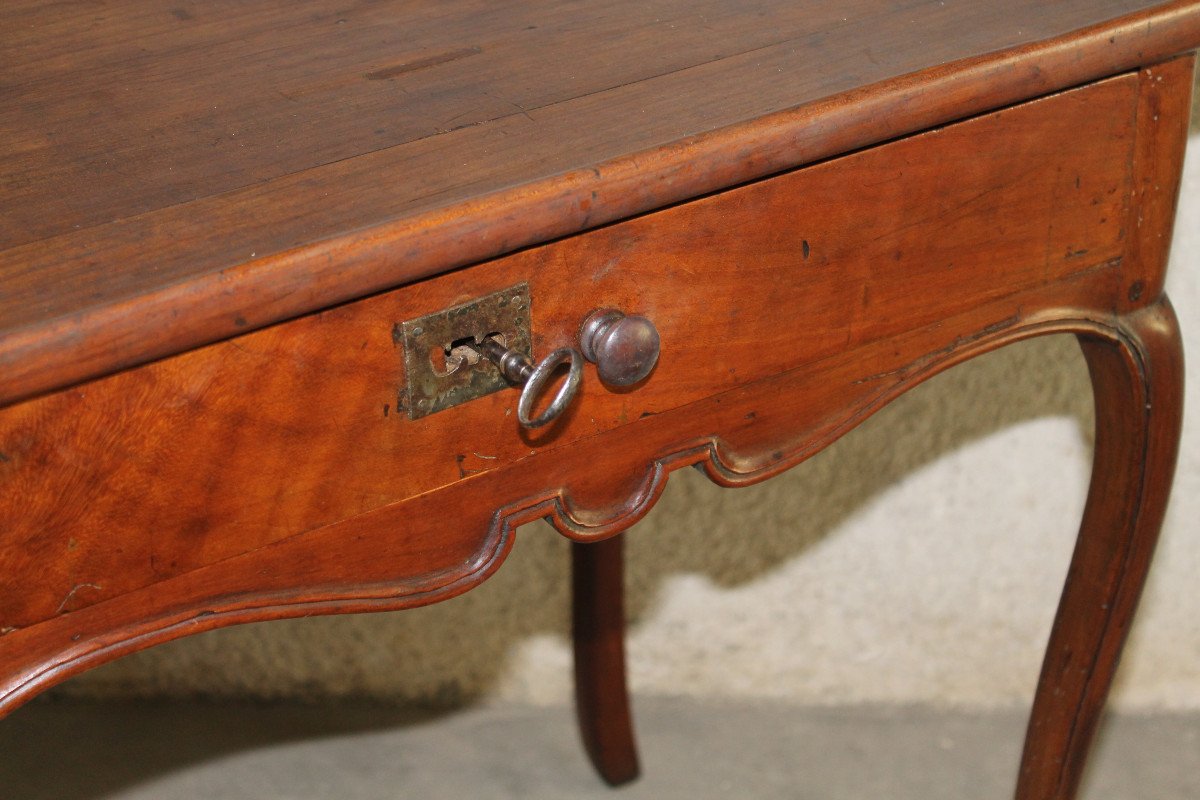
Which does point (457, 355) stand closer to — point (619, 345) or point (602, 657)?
point (619, 345)

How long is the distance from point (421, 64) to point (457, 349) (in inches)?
6.3

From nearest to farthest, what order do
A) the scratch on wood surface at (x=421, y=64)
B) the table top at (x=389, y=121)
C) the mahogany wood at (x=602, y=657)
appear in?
the table top at (x=389, y=121) → the scratch on wood surface at (x=421, y=64) → the mahogany wood at (x=602, y=657)

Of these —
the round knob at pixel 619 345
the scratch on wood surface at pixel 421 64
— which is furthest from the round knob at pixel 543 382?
the scratch on wood surface at pixel 421 64

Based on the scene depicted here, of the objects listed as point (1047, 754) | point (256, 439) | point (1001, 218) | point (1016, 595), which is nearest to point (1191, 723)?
point (1016, 595)

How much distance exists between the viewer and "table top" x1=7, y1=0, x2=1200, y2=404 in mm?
550

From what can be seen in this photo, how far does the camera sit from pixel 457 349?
0.64 metres

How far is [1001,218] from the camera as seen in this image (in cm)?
75

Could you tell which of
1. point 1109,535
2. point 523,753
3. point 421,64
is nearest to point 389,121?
point 421,64

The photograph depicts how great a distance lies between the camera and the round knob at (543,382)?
0.62 meters

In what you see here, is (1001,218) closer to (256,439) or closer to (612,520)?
(612,520)

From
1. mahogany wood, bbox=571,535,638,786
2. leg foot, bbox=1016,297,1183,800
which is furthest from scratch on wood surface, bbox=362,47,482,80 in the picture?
mahogany wood, bbox=571,535,638,786

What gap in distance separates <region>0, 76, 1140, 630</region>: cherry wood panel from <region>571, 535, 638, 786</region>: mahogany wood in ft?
1.71

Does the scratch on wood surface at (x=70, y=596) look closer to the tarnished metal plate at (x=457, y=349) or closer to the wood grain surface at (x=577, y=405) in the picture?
the wood grain surface at (x=577, y=405)

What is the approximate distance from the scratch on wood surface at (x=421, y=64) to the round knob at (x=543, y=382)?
0.55ft
